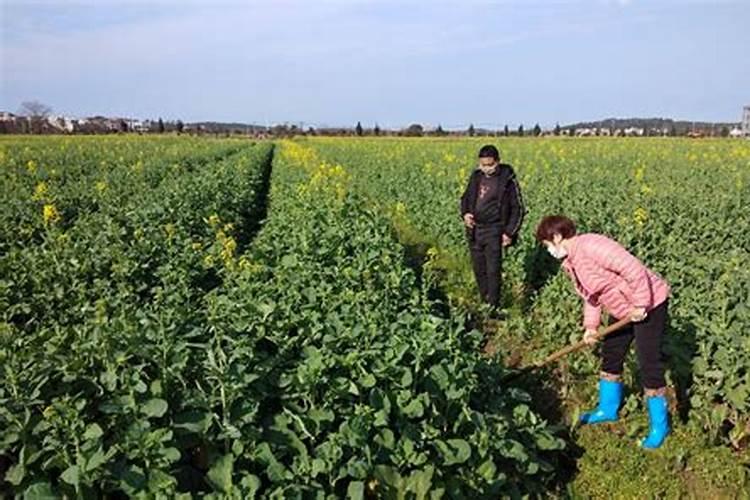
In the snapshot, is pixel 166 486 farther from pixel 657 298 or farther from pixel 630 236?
pixel 630 236

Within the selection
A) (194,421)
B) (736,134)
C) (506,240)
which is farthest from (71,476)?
(736,134)

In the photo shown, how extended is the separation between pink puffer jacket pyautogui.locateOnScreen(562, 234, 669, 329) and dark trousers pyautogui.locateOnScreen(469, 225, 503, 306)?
290 centimetres

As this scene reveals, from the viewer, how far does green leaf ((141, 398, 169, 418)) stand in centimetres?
339

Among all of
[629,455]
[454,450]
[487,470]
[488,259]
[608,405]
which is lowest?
[629,455]

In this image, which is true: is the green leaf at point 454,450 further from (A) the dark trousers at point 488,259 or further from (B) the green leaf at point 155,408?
(A) the dark trousers at point 488,259

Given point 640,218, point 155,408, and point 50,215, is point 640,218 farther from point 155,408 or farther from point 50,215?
point 50,215

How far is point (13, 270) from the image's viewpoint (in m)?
6.39

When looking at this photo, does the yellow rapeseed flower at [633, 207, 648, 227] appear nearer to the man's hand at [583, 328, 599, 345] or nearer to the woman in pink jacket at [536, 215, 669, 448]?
the woman in pink jacket at [536, 215, 669, 448]

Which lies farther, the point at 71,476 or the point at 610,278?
the point at 610,278

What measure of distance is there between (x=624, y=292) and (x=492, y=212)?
10.5ft

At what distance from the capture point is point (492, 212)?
820 centimetres

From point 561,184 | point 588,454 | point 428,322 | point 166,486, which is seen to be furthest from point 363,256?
point 561,184

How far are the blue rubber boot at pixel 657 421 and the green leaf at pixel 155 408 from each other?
3.51 m

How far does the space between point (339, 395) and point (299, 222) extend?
4.53 meters
